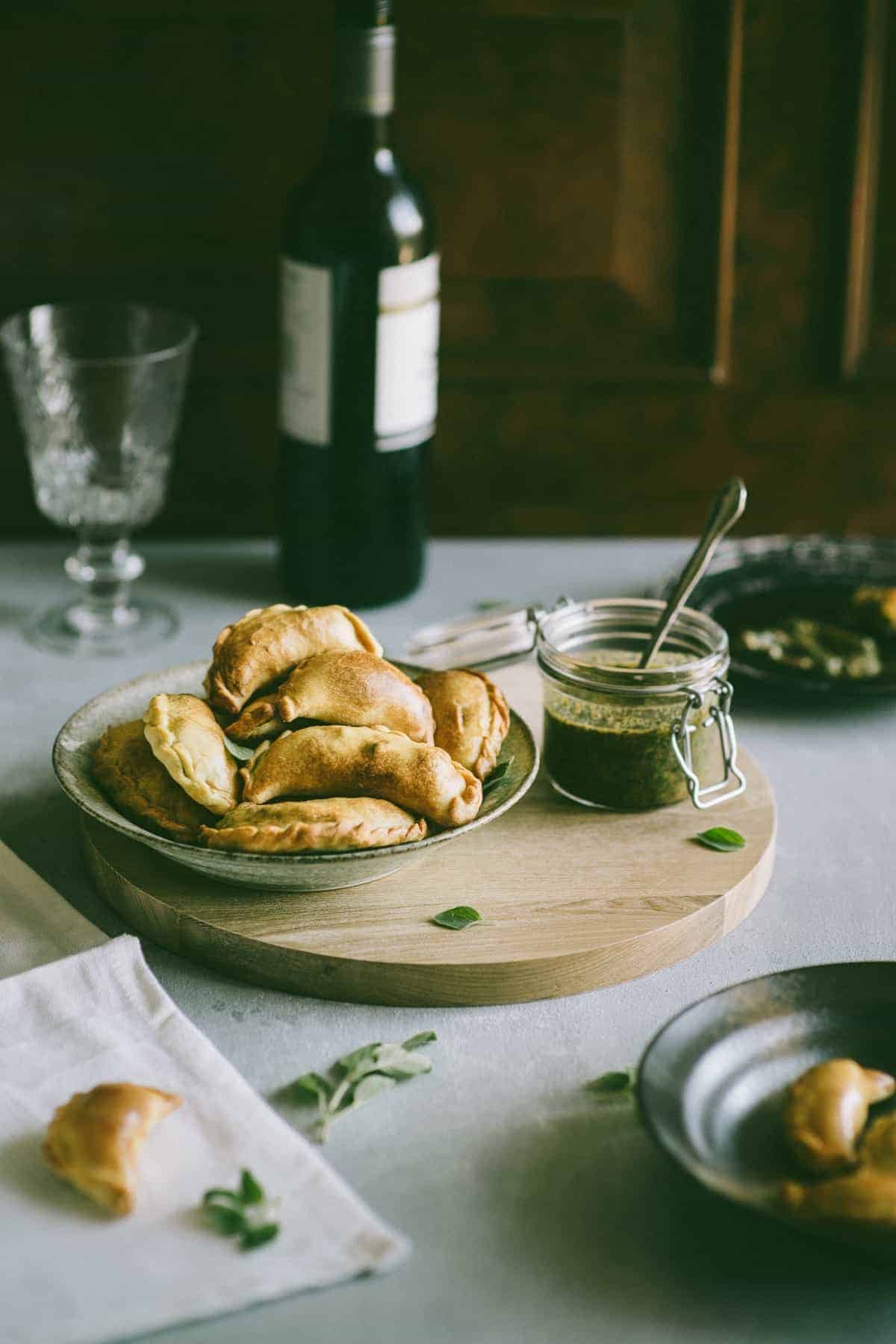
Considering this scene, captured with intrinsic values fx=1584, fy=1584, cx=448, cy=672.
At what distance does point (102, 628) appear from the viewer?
1418 millimetres

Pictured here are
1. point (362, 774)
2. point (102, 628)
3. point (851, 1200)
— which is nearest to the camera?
point (851, 1200)

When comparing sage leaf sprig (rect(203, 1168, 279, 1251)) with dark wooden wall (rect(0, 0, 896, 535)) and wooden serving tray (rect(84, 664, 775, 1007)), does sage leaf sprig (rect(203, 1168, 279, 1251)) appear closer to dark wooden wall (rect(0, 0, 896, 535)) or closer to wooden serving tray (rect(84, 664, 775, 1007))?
wooden serving tray (rect(84, 664, 775, 1007))

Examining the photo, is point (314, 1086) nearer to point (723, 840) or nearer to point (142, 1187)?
point (142, 1187)

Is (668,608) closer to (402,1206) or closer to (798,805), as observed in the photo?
(798,805)

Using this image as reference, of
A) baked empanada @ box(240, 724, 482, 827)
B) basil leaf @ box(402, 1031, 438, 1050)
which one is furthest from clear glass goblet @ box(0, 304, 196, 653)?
basil leaf @ box(402, 1031, 438, 1050)

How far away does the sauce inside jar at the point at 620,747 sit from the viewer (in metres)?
1.06

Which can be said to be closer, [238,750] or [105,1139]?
[105,1139]

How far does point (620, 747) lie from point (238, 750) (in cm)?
26

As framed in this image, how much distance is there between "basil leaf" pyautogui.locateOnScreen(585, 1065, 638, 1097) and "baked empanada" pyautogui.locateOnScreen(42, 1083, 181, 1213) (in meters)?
0.23

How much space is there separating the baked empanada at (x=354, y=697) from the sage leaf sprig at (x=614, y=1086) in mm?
245

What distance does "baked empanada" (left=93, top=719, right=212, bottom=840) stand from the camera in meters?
0.94

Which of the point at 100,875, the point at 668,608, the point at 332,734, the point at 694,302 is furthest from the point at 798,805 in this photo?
the point at 694,302

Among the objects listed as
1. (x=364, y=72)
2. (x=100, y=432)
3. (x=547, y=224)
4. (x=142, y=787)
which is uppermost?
(x=364, y=72)

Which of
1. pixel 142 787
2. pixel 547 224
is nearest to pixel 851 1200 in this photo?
pixel 142 787
